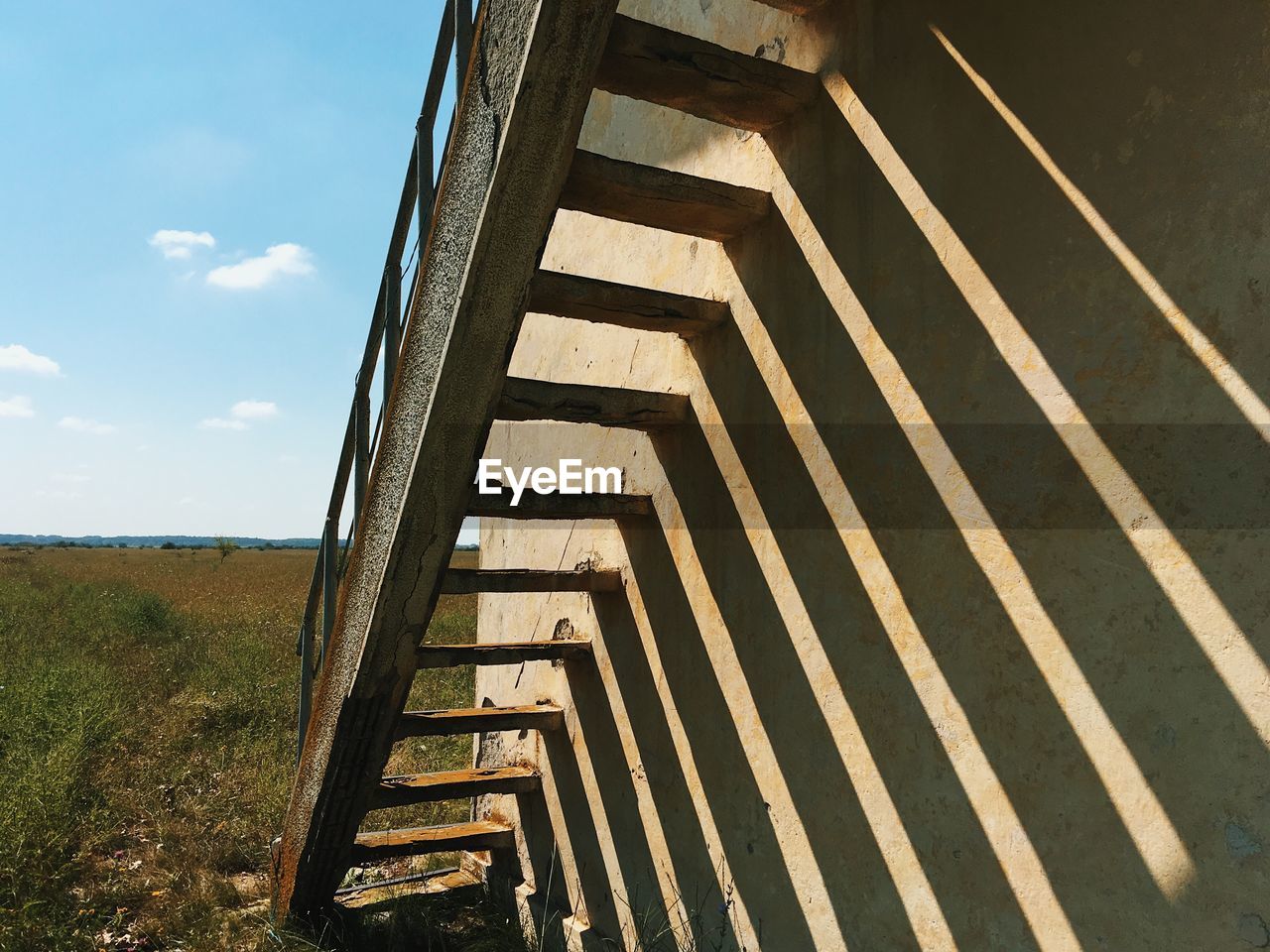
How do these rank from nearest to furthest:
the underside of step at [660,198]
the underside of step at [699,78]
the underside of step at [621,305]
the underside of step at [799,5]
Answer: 1. the underside of step at [699,78]
2. the underside of step at [660,198]
3. the underside of step at [621,305]
4. the underside of step at [799,5]

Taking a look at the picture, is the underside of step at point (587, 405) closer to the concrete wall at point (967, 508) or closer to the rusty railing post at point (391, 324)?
the concrete wall at point (967, 508)

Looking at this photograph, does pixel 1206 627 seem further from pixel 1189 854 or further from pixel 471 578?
pixel 471 578

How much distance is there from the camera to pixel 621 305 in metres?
2.54

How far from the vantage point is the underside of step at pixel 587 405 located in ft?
8.13

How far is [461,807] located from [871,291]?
444 cm

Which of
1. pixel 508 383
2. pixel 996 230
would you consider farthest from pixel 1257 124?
pixel 508 383

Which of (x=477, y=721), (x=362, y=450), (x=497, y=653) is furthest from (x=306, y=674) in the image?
(x=362, y=450)

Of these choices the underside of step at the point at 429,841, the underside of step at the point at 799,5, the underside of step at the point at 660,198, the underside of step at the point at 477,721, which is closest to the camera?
the underside of step at the point at 660,198

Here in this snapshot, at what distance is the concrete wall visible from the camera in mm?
1529

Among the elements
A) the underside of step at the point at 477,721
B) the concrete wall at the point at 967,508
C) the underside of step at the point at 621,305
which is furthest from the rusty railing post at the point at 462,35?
the underside of step at the point at 477,721

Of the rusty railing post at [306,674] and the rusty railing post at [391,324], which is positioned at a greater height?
the rusty railing post at [391,324]

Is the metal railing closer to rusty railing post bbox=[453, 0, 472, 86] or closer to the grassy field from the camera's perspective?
rusty railing post bbox=[453, 0, 472, 86]

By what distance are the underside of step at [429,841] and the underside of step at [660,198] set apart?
2747 mm

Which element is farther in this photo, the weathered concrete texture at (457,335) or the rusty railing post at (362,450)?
the rusty railing post at (362,450)
